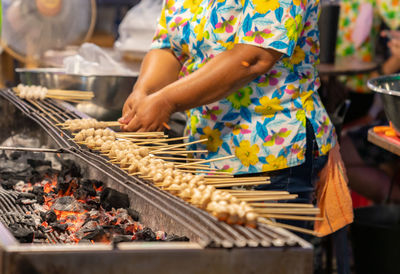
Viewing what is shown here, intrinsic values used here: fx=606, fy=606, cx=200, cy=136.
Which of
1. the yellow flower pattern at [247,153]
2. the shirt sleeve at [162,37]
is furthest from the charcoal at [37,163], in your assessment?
the yellow flower pattern at [247,153]

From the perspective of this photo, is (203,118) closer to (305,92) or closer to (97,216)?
(305,92)

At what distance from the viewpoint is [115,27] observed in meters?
8.48

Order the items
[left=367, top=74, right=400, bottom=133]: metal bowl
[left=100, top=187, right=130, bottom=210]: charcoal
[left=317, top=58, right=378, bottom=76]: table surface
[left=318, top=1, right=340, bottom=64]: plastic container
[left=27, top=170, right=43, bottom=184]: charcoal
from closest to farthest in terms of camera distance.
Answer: [left=100, top=187, right=130, bottom=210]: charcoal < [left=27, top=170, right=43, bottom=184]: charcoal < [left=367, top=74, right=400, bottom=133]: metal bowl < [left=317, top=58, right=378, bottom=76]: table surface < [left=318, top=1, right=340, bottom=64]: plastic container

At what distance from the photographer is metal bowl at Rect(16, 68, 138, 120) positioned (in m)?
3.00

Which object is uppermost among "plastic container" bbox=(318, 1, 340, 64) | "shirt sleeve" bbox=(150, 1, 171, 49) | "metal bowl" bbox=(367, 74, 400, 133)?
"plastic container" bbox=(318, 1, 340, 64)

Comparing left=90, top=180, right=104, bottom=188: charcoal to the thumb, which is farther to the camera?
the thumb

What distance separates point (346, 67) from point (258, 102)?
2603mm

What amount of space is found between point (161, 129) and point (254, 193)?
27.7 inches

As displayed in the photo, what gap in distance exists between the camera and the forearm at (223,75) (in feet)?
6.55

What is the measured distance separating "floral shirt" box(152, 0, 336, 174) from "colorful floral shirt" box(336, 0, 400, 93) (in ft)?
10.3

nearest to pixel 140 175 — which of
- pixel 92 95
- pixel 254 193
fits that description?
pixel 254 193

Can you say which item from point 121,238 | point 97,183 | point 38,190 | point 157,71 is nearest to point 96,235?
point 121,238

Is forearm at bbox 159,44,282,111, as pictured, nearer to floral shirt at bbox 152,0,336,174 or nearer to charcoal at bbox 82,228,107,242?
floral shirt at bbox 152,0,336,174

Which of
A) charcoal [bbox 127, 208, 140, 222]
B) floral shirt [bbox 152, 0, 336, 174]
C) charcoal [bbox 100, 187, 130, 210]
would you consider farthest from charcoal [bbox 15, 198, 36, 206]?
floral shirt [bbox 152, 0, 336, 174]
